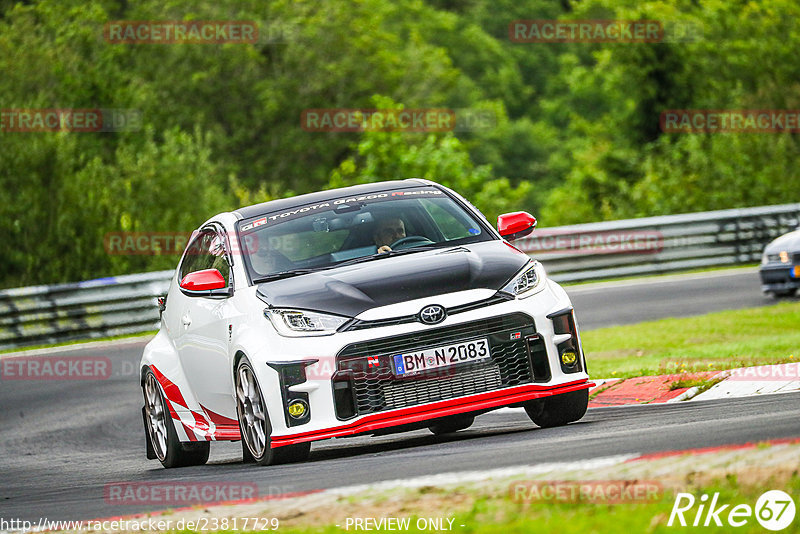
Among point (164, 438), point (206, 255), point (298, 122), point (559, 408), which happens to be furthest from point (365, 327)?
point (298, 122)

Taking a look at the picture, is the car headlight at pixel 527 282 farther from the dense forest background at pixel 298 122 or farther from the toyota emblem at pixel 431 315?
the dense forest background at pixel 298 122

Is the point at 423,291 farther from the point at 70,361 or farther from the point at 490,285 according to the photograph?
the point at 70,361

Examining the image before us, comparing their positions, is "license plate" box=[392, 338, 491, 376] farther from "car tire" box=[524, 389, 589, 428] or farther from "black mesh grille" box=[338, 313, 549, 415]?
"car tire" box=[524, 389, 589, 428]

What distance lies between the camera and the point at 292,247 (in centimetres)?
906

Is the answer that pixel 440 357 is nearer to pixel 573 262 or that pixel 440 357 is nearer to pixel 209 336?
pixel 209 336

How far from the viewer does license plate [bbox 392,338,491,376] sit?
315 inches

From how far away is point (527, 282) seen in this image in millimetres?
8445

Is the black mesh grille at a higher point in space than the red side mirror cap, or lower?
lower

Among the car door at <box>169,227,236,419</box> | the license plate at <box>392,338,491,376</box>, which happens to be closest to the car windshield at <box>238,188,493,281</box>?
the car door at <box>169,227,236,419</box>

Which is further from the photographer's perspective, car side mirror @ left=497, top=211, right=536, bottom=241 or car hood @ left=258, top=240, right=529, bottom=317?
car side mirror @ left=497, top=211, right=536, bottom=241

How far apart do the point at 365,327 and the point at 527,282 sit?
110 cm

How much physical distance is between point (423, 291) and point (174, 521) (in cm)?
236

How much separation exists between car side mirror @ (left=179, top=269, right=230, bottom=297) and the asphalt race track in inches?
44.4

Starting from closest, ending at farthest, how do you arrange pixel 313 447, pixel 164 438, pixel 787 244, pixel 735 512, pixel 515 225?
pixel 735 512 < pixel 515 225 < pixel 164 438 < pixel 313 447 < pixel 787 244
